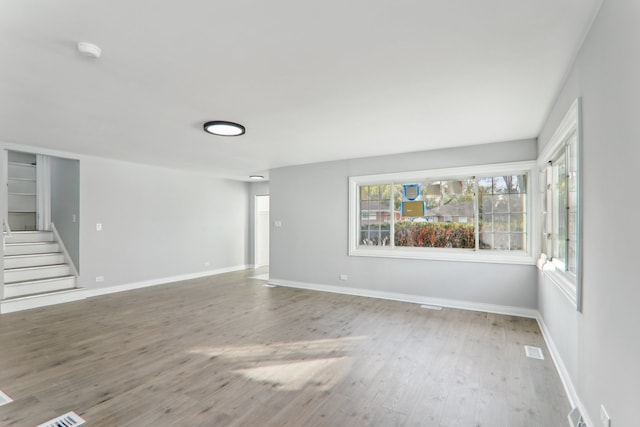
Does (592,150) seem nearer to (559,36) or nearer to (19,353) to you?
(559,36)

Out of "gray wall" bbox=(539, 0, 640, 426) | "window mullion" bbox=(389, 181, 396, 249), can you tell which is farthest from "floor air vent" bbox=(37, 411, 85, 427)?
"window mullion" bbox=(389, 181, 396, 249)

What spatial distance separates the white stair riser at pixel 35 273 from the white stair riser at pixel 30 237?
2.73ft

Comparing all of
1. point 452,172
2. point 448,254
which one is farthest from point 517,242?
point 452,172

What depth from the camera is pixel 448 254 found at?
191 inches

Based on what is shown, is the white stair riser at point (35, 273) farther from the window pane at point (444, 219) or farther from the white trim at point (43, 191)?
the window pane at point (444, 219)

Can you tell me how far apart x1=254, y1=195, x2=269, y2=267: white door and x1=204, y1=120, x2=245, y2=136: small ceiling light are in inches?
196

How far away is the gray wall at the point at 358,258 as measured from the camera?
445cm

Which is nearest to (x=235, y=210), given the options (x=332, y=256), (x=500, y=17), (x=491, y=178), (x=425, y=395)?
(x=332, y=256)

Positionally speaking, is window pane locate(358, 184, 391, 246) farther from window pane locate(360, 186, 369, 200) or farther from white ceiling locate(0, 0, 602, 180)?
white ceiling locate(0, 0, 602, 180)

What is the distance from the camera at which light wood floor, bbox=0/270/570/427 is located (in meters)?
2.17

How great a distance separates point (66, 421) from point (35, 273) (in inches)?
179

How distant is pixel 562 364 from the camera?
8.77ft

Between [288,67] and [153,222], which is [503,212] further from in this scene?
[153,222]

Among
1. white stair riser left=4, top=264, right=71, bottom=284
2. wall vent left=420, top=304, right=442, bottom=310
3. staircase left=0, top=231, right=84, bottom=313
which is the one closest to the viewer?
wall vent left=420, top=304, right=442, bottom=310
